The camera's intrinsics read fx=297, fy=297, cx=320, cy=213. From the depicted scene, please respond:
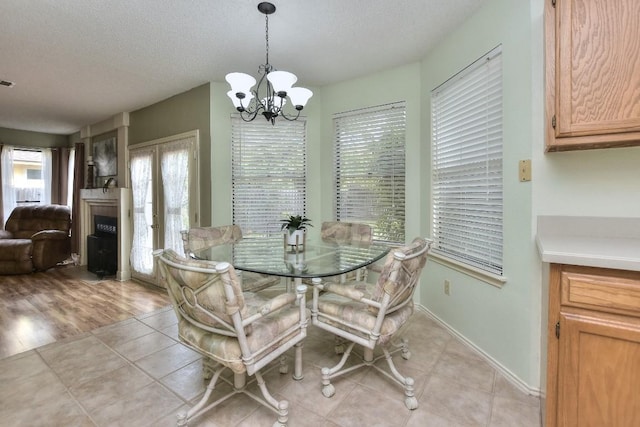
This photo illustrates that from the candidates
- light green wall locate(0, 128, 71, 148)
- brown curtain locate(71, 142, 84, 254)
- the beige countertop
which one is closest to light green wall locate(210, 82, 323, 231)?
the beige countertop

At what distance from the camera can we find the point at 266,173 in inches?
136

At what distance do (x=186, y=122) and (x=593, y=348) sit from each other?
12.9ft

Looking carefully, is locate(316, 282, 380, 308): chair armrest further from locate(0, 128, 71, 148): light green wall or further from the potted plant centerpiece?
locate(0, 128, 71, 148): light green wall

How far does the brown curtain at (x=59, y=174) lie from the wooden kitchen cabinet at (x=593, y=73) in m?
7.70

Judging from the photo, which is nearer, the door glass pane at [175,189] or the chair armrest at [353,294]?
the chair armrest at [353,294]

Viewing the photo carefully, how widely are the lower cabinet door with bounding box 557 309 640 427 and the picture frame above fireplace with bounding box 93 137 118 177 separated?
18.3 ft

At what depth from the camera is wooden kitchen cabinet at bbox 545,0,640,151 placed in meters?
1.28

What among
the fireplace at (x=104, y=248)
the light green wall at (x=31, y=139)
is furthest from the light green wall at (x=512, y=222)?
the light green wall at (x=31, y=139)

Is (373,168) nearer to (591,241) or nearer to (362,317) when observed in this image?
(362,317)

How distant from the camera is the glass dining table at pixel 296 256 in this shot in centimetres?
176


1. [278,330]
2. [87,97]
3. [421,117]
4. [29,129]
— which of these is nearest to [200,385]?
[278,330]

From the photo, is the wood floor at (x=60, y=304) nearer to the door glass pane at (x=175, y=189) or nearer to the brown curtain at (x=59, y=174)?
the door glass pane at (x=175, y=189)

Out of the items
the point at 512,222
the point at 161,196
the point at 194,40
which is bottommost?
the point at 512,222

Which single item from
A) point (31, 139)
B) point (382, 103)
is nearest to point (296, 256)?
point (382, 103)
